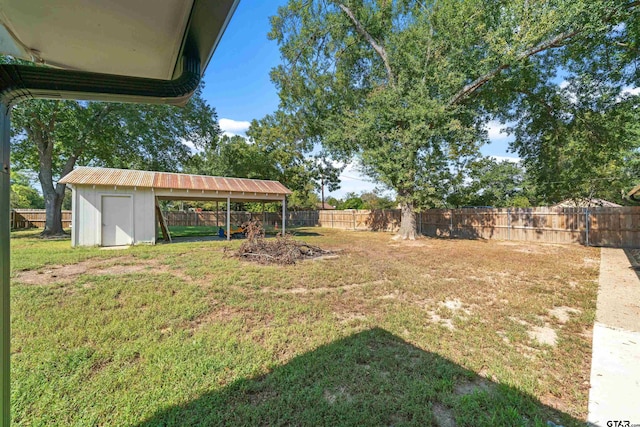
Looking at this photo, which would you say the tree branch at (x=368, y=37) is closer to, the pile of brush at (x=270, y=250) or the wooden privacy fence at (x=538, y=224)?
the wooden privacy fence at (x=538, y=224)

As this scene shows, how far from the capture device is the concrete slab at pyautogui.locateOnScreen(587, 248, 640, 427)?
77.0 inches

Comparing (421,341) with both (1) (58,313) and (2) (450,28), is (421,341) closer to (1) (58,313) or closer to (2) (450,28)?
(1) (58,313)

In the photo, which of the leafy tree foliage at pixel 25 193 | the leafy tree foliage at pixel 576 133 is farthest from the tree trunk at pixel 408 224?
the leafy tree foliage at pixel 25 193

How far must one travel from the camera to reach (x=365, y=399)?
6.70 ft

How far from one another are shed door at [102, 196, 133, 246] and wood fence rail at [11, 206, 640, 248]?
1154 centimetres

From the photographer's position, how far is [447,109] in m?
11.6

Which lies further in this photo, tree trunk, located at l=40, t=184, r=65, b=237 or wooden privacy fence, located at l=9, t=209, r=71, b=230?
wooden privacy fence, located at l=9, t=209, r=71, b=230

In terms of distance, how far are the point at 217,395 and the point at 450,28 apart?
14.0 m

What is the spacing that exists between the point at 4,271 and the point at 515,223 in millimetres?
15963

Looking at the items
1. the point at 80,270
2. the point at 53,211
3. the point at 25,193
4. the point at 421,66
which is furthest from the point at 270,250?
the point at 25,193

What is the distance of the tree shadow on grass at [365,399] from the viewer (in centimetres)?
184

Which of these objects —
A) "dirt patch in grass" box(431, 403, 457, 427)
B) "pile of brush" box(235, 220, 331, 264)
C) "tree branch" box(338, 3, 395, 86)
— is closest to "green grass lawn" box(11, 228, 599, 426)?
"dirt patch in grass" box(431, 403, 457, 427)

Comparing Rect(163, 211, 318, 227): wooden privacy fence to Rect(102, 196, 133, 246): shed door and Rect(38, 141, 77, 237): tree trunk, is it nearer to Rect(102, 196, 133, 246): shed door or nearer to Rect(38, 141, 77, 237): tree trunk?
Rect(38, 141, 77, 237): tree trunk

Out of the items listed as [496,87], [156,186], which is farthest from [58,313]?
[496,87]
